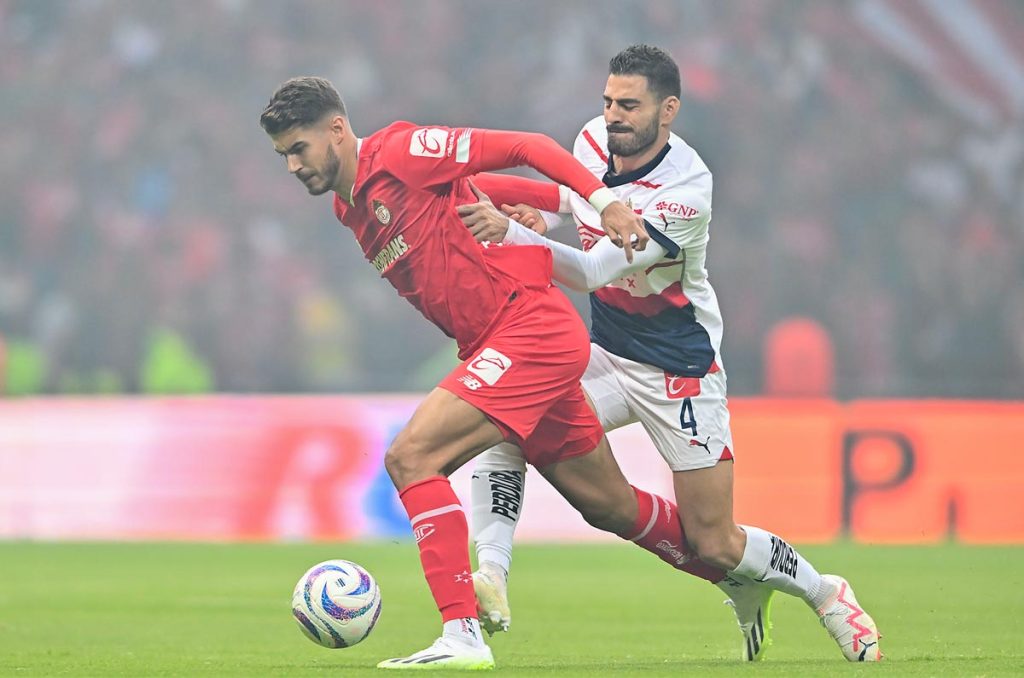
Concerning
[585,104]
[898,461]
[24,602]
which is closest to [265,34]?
[585,104]

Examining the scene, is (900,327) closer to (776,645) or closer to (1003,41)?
(1003,41)

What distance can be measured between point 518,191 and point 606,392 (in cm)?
90

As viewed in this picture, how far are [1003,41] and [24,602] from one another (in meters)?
16.4

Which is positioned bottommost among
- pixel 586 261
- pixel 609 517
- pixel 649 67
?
pixel 609 517

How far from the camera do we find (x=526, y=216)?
19.8 feet

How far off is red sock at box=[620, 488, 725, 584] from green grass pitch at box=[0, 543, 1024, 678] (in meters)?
0.38

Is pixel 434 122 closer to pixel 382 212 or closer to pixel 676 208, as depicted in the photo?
pixel 676 208

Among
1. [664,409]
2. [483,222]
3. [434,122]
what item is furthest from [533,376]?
[434,122]

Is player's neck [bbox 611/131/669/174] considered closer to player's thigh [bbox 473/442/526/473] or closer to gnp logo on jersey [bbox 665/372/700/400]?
gnp logo on jersey [bbox 665/372/700/400]

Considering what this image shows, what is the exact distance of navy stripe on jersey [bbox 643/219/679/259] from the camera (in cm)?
589

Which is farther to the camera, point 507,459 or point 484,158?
point 507,459

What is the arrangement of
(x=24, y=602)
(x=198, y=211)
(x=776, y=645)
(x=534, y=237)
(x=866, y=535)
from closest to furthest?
(x=534, y=237), (x=776, y=645), (x=24, y=602), (x=866, y=535), (x=198, y=211)

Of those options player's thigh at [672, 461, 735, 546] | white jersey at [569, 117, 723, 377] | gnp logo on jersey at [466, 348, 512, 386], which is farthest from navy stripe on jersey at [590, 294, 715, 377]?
gnp logo on jersey at [466, 348, 512, 386]

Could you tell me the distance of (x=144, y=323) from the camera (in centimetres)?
1942
